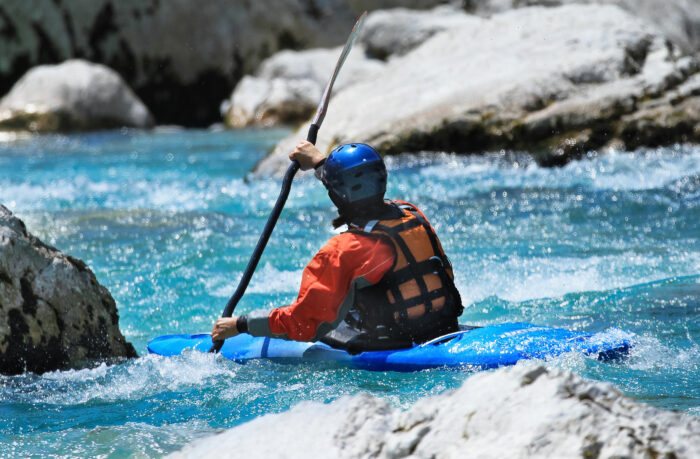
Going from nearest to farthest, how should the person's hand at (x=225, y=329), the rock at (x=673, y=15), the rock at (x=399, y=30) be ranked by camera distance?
the person's hand at (x=225, y=329) < the rock at (x=673, y=15) < the rock at (x=399, y=30)

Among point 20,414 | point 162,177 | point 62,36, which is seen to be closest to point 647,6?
point 162,177

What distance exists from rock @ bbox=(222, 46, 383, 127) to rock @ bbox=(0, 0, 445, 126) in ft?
7.20

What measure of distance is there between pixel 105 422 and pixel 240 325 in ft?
2.42

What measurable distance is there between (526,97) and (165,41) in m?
15.9

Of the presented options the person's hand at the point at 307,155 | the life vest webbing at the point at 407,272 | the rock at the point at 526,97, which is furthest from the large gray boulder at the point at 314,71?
the life vest webbing at the point at 407,272

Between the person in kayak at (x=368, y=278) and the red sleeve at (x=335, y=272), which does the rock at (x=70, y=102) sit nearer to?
the person in kayak at (x=368, y=278)

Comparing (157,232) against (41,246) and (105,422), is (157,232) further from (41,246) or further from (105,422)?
(105,422)

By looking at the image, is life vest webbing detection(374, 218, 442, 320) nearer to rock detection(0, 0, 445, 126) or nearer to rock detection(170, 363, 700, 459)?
rock detection(170, 363, 700, 459)

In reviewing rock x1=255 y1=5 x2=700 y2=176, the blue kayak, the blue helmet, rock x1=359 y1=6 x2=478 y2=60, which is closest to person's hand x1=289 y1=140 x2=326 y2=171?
the blue helmet

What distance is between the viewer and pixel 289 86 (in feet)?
65.1

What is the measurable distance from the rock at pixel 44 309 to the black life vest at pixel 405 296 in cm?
117

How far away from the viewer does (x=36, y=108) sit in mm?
18062

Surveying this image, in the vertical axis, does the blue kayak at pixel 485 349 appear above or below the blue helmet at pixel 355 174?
below

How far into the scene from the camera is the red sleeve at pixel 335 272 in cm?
351
